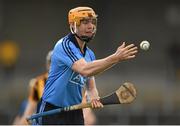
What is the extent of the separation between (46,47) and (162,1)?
13.8ft

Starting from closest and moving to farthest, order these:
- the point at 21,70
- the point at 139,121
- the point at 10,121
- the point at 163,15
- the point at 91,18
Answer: the point at 91,18 < the point at 10,121 < the point at 139,121 < the point at 21,70 < the point at 163,15

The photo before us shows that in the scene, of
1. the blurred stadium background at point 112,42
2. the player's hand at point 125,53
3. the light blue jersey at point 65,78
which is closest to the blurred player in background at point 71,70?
the light blue jersey at point 65,78

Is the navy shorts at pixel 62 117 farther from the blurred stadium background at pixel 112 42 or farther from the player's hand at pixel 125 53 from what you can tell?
A: the blurred stadium background at pixel 112 42

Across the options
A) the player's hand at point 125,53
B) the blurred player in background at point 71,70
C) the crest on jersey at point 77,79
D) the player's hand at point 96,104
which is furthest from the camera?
the crest on jersey at point 77,79

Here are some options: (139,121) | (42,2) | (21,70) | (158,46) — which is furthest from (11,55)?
(139,121)

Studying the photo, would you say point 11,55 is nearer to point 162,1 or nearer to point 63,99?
point 162,1

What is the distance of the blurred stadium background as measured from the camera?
23.6 m

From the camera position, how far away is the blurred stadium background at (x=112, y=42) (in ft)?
77.4

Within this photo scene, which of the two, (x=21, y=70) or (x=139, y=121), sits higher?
(x=21, y=70)

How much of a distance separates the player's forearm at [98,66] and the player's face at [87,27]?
0.42m

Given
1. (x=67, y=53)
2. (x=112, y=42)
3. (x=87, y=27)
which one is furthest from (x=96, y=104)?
(x=112, y=42)

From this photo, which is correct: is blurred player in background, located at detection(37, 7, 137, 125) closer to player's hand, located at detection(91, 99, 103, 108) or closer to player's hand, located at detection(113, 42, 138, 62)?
player's hand, located at detection(91, 99, 103, 108)

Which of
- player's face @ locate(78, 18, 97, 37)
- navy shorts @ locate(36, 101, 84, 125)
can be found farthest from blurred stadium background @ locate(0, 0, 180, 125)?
player's face @ locate(78, 18, 97, 37)

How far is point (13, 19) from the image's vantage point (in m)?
28.0
